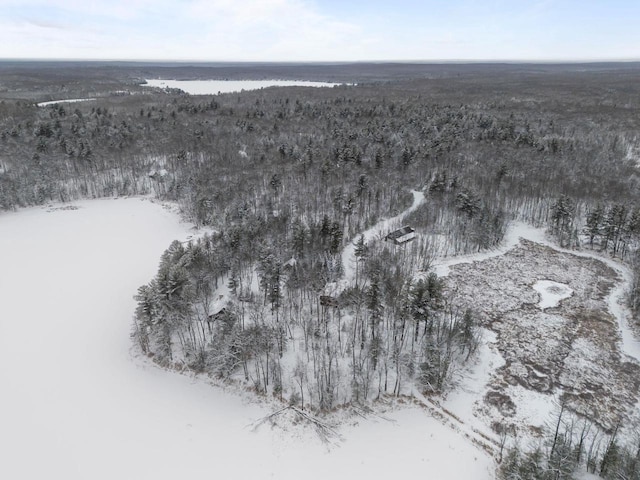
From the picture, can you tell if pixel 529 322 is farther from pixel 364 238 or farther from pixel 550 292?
pixel 364 238

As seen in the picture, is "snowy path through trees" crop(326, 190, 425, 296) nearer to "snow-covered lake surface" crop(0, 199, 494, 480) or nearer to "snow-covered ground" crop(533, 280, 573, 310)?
"snow-covered lake surface" crop(0, 199, 494, 480)

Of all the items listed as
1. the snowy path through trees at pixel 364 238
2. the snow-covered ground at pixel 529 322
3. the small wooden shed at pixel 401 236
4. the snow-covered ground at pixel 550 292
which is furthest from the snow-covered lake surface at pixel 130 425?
the small wooden shed at pixel 401 236

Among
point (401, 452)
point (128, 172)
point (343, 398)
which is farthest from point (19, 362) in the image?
point (128, 172)

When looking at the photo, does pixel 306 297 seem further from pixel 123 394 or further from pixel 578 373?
pixel 578 373

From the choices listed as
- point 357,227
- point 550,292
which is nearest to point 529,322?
point 550,292

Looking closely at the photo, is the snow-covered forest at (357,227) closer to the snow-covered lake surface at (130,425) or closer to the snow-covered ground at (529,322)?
the snow-covered ground at (529,322)

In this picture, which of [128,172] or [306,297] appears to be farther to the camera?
[128,172]
